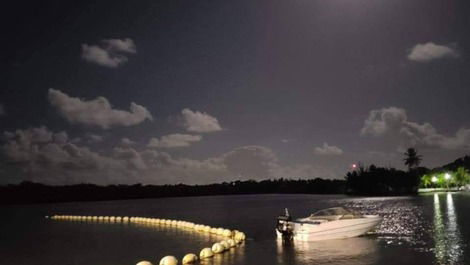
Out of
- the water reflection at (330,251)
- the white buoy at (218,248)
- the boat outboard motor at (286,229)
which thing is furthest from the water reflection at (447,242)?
the white buoy at (218,248)

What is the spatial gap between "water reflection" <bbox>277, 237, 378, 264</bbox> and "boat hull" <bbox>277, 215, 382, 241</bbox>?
47 centimetres

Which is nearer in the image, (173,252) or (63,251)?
(173,252)

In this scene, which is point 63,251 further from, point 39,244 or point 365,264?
point 365,264

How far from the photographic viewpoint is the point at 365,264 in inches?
936

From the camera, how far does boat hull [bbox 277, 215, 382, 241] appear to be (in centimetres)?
3228

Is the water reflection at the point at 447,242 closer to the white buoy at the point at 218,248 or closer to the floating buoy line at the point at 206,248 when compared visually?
the white buoy at the point at 218,248

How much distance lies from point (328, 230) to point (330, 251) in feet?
14.7

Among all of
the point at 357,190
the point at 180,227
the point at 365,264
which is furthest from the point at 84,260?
the point at 357,190

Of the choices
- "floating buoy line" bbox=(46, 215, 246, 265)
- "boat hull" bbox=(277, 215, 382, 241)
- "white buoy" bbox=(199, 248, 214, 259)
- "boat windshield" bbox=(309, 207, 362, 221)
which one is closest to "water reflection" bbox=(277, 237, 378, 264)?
"boat hull" bbox=(277, 215, 382, 241)

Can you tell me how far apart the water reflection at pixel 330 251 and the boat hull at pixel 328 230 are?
471 mm

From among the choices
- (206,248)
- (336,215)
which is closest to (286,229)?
(336,215)

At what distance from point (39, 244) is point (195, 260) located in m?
22.1

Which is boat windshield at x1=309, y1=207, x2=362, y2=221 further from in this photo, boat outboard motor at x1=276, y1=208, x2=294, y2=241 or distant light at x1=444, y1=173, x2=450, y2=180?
distant light at x1=444, y1=173, x2=450, y2=180

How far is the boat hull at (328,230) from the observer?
1271 inches
